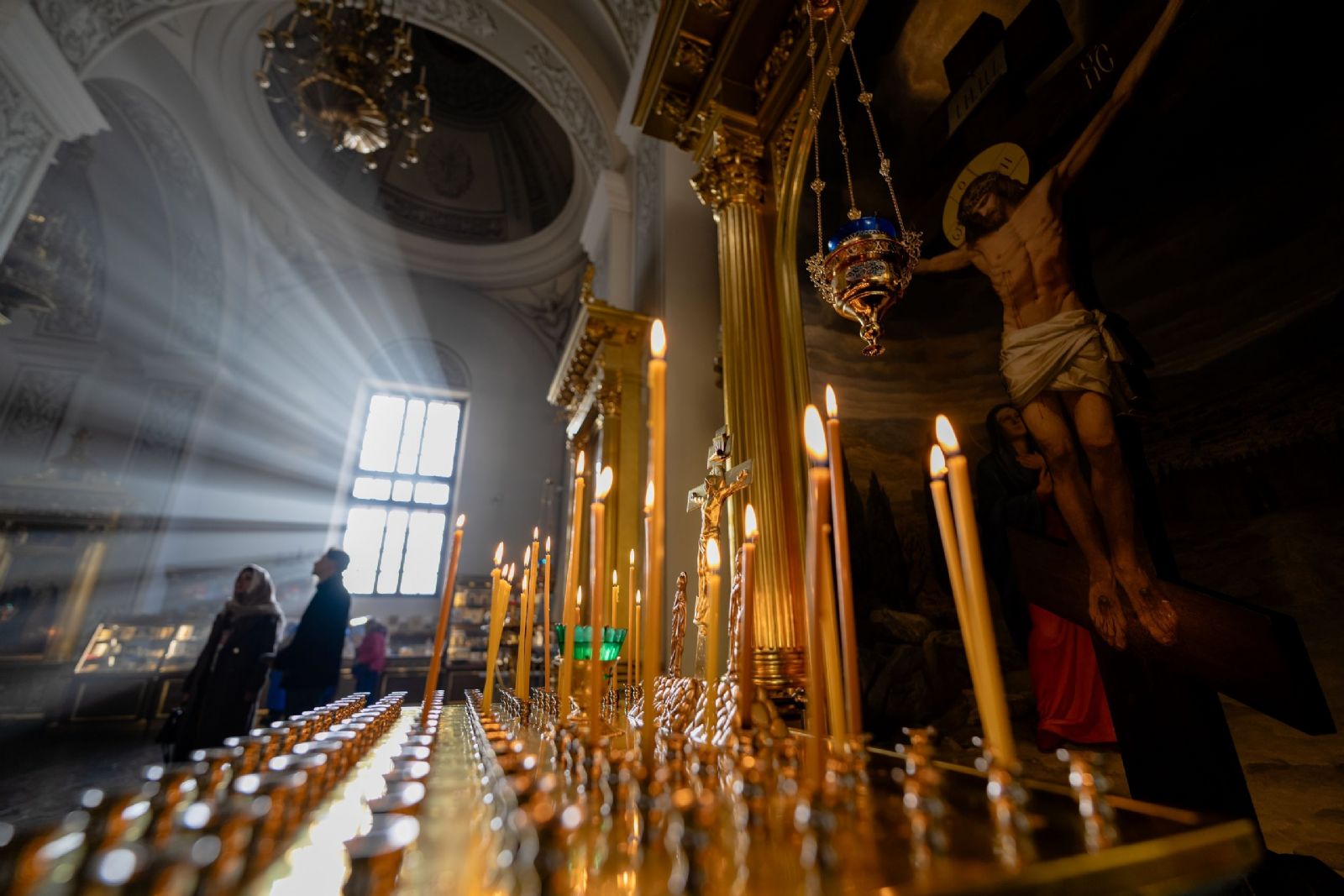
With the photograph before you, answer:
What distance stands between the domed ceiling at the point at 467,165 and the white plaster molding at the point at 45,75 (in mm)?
4224

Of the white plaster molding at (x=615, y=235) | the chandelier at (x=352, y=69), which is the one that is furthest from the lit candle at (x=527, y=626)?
the chandelier at (x=352, y=69)

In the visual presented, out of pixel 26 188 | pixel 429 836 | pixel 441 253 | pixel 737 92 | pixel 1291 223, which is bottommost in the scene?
pixel 429 836

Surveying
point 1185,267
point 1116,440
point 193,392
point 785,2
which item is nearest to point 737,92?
point 785,2

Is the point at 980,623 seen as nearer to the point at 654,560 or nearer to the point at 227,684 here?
the point at 654,560

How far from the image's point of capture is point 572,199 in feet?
25.9

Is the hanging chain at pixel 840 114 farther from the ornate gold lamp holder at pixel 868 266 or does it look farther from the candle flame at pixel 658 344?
the candle flame at pixel 658 344

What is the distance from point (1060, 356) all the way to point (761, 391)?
105 centimetres

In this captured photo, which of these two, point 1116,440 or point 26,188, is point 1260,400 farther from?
point 26,188

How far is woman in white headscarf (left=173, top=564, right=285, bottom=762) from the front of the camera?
10.2 ft

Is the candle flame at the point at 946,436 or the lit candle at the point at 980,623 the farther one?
the candle flame at the point at 946,436

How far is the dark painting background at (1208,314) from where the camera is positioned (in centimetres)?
101

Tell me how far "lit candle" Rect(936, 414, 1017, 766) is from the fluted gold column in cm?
110

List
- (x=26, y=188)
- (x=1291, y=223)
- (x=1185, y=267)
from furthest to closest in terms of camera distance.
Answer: (x=26, y=188) < (x=1185, y=267) < (x=1291, y=223)

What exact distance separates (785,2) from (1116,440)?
2.31m
